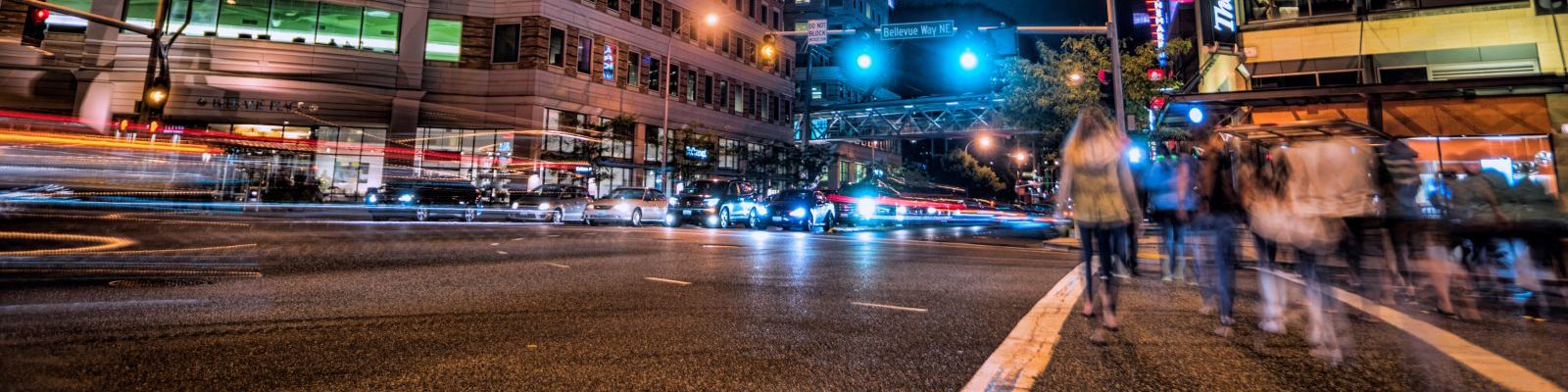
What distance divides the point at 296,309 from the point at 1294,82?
22.8 meters

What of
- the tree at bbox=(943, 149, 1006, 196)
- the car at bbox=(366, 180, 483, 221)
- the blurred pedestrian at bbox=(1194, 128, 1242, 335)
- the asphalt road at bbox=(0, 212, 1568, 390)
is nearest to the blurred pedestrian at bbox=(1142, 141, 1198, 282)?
the blurred pedestrian at bbox=(1194, 128, 1242, 335)

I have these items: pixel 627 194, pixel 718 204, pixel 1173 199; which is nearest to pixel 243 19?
pixel 627 194

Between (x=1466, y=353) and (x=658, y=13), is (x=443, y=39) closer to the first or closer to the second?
(x=658, y=13)

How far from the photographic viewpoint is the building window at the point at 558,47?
3266cm

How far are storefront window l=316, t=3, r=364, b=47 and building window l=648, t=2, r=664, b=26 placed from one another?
14.5 metres

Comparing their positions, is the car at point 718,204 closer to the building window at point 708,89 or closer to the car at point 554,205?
the car at point 554,205

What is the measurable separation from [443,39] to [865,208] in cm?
2344

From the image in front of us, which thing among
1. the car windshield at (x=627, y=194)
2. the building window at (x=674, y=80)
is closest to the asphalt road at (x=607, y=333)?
the car windshield at (x=627, y=194)

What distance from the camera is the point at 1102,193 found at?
452 cm

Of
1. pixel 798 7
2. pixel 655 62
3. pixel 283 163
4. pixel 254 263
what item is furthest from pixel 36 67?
pixel 798 7

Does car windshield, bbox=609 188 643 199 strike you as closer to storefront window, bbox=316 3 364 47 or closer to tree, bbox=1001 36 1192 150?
tree, bbox=1001 36 1192 150

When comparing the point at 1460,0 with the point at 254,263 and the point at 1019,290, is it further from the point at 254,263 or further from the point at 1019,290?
the point at 254,263

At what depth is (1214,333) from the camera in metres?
4.38

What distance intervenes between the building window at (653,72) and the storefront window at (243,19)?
57.9 ft
